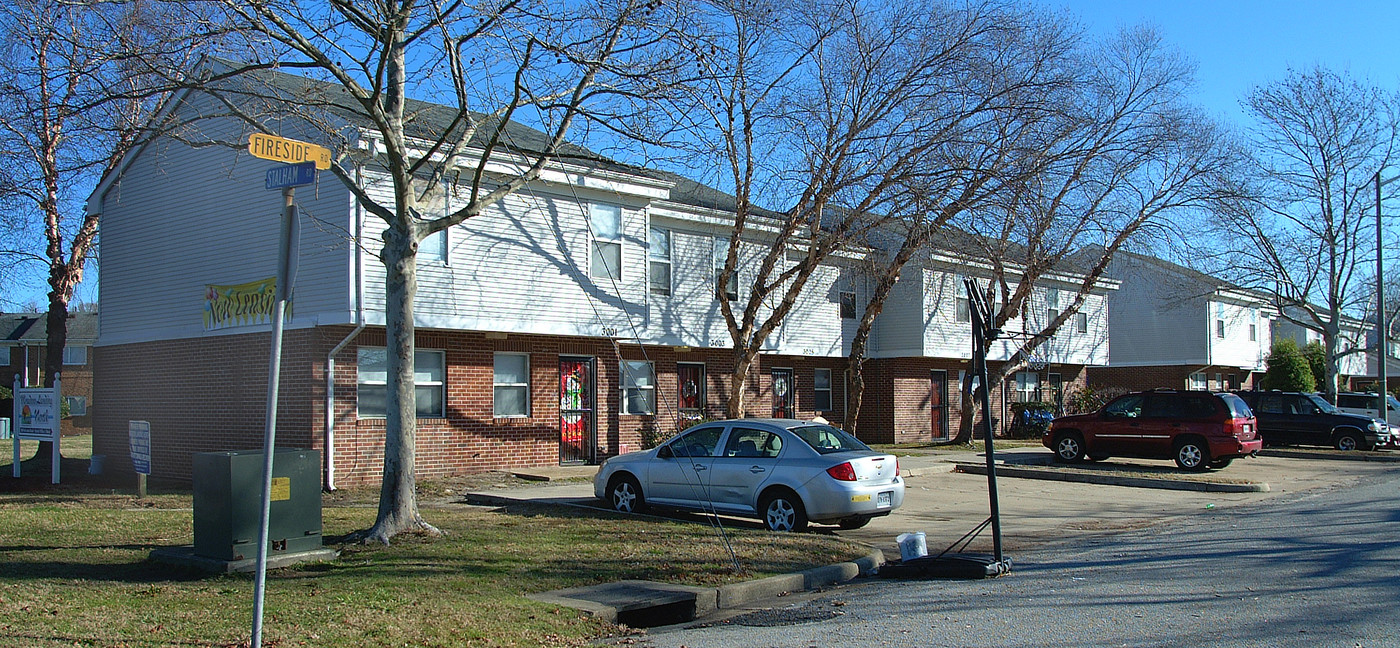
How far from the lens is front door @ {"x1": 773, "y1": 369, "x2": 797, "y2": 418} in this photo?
27.6m

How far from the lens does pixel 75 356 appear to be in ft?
174

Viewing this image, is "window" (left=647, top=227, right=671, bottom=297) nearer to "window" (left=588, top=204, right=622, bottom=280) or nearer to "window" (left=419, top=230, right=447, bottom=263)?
"window" (left=588, top=204, right=622, bottom=280)

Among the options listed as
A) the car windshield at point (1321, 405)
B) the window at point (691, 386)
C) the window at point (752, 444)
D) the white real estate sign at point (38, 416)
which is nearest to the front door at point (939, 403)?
the car windshield at point (1321, 405)

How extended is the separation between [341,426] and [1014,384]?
25.2 metres

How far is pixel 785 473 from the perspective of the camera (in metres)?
12.4

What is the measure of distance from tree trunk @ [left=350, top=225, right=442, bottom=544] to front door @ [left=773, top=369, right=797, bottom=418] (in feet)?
56.5

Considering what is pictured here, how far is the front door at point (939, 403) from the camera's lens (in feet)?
106

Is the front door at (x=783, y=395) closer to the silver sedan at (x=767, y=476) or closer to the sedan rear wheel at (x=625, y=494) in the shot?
the sedan rear wheel at (x=625, y=494)

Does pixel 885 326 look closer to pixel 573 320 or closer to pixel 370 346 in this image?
pixel 573 320

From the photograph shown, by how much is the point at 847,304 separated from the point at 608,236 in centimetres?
1123

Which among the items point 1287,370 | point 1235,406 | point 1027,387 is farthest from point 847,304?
point 1287,370

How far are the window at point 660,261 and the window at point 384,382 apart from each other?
538 centimetres

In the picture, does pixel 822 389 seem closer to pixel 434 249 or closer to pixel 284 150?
pixel 434 249

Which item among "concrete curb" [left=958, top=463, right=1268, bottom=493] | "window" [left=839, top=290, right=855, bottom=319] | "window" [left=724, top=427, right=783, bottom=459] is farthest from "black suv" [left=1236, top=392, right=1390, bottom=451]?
"window" [left=724, top=427, right=783, bottom=459]
